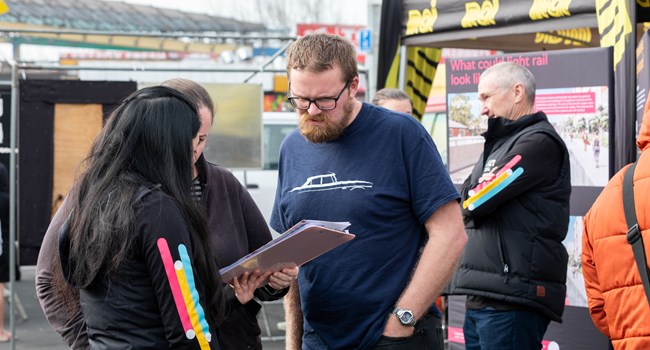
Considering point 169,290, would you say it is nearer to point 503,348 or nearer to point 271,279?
point 271,279

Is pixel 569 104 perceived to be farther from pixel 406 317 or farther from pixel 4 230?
pixel 4 230

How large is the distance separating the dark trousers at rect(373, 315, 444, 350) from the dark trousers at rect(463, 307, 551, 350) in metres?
1.00

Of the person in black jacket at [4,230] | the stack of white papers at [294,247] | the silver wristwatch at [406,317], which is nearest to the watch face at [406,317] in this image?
the silver wristwatch at [406,317]

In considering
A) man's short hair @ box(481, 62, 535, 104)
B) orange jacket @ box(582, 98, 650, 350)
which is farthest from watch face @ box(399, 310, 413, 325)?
man's short hair @ box(481, 62, 535, 104)

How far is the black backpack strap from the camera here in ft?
9.13

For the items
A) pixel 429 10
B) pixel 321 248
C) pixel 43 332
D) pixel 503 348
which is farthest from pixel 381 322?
pixel 43 332

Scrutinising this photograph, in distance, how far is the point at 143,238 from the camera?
89.0 inches

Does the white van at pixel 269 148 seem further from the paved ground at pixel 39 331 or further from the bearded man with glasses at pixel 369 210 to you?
the bearded man with glasses at pixel 369 210

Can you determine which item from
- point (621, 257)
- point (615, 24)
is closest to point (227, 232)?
point (621, 257)

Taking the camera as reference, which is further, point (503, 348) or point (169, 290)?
point (503, 348)

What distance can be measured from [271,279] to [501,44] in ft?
18.2

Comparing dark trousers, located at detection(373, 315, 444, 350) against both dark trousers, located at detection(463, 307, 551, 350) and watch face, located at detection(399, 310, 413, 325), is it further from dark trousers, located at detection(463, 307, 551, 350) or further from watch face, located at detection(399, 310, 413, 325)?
dark trousers, located at detection(463, 307, 551, 350)

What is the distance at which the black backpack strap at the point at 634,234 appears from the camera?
9.13ft

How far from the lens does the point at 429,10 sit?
678 centimetres
